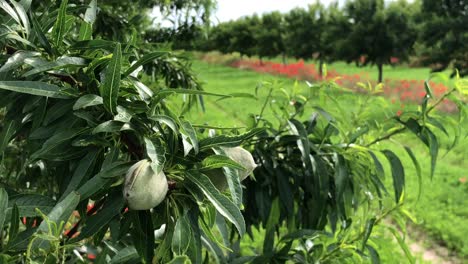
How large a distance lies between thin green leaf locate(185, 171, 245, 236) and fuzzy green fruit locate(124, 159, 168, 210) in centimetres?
5

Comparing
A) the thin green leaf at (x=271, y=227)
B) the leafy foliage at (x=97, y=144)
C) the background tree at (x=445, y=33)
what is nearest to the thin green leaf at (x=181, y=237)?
the leafy foliage at (x=97, y=144)

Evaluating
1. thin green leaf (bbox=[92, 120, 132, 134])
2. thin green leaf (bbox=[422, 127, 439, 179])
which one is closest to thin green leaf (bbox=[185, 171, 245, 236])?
thin green leaf (bbox=[92, 120, 132, 134])

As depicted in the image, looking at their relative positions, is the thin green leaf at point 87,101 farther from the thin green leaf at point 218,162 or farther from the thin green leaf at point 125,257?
the thin green leaf at point 125,257

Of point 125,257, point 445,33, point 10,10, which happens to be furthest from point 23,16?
point 445,33

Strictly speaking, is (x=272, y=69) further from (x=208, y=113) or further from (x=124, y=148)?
(x=124, y=148)

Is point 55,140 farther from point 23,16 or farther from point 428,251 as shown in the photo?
point 428,251

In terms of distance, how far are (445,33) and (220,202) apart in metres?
21.0

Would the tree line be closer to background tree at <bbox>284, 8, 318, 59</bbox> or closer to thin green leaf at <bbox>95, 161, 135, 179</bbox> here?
background tree at <bbox>284, 8, 318, 59</bbox>

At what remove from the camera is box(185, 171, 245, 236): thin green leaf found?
1.99 ft

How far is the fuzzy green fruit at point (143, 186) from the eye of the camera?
0.58 metres

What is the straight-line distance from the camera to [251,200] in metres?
1.46

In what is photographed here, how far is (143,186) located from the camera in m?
0.57

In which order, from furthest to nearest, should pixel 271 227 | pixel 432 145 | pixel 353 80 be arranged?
pixel 353 80 → pixel 271 227 → pixel 432 145

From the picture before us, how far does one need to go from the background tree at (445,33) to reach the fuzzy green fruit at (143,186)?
19654mm
